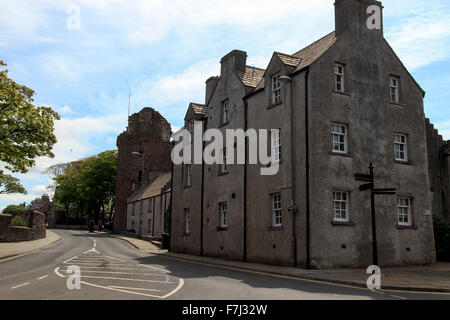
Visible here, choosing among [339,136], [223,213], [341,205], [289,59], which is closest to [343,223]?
[341,205]

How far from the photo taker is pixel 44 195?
386ft

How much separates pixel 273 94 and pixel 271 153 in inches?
129

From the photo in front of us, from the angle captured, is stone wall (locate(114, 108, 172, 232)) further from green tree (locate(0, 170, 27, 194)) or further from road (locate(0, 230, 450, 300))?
road (locate(0, 230, 450, 300))

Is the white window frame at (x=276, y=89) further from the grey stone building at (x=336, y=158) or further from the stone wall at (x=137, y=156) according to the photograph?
the stone wall at (x=137, y=156)

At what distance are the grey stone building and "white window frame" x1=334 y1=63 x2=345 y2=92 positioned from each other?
7 centimetres

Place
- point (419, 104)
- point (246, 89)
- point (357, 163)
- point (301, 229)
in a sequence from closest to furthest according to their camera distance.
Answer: point (301, 229), point (357, 163), point (419, 104), point (246, 89)

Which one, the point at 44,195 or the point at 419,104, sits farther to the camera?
the point at 44,195

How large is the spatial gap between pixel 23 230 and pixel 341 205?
2919 cm

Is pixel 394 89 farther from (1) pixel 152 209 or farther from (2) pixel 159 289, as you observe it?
(1) pixel 152 209

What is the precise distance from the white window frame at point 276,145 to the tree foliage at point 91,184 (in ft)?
185

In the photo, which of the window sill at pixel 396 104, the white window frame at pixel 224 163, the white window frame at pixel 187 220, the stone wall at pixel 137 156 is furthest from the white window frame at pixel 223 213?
the stone wall at pixel 137 156

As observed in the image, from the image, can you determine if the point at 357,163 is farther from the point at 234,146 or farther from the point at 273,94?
the point at 234,146
